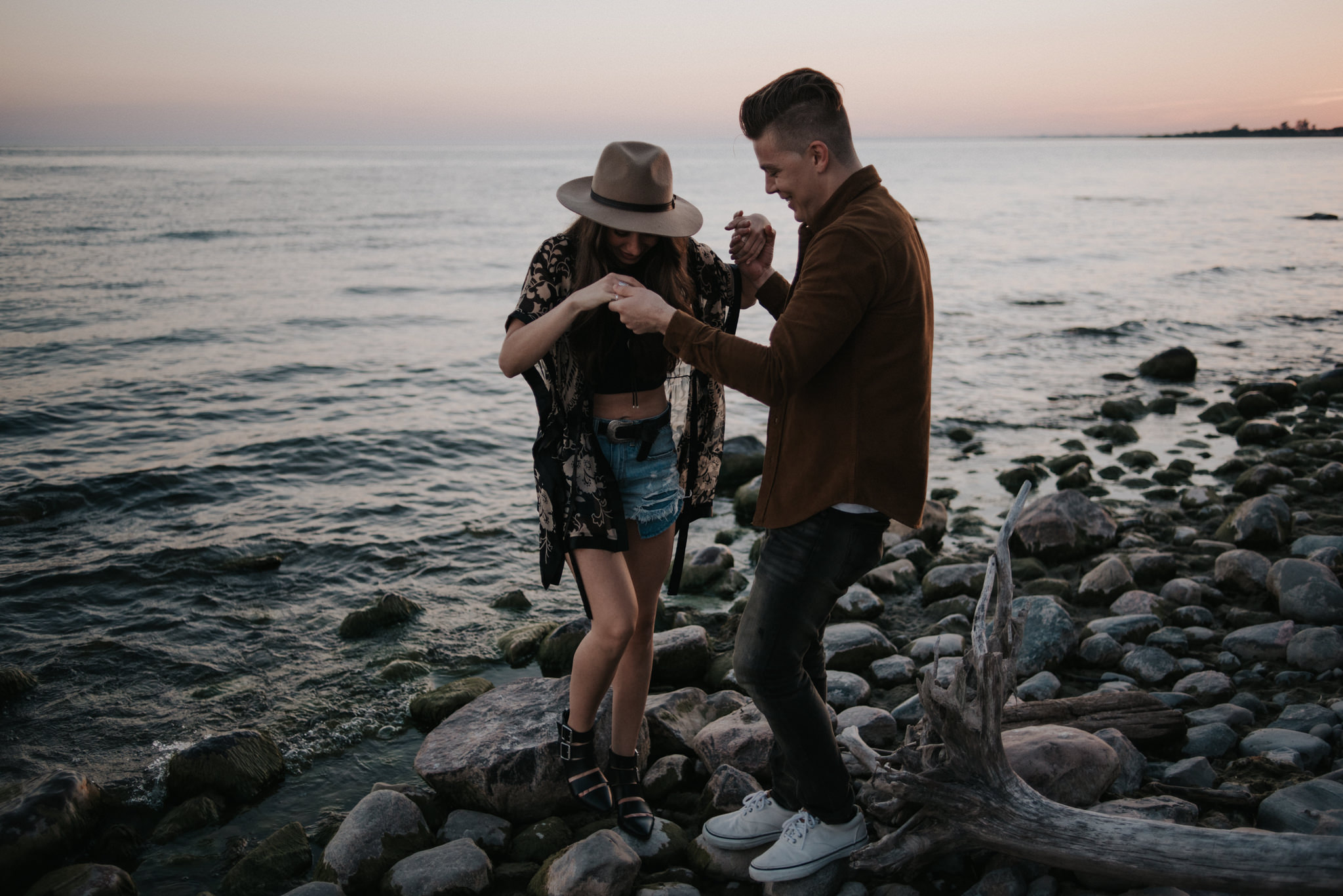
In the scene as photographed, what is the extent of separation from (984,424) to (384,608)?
28.0 feet

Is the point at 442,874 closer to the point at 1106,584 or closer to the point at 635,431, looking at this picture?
the point at 635,431

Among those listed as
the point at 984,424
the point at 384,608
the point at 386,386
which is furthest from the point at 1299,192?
the point at 384,608

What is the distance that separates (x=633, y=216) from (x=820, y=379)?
3.63ft

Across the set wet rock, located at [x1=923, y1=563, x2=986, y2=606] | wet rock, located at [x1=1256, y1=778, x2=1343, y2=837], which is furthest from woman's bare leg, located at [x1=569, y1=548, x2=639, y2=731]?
wet rock, located at [x1=923, y1=563, x2=986, y2=606]

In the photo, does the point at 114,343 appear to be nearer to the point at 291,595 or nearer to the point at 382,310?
the point at 382,310

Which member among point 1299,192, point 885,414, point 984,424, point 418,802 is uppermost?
point 1299,192

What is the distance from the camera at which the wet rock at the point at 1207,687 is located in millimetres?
4836

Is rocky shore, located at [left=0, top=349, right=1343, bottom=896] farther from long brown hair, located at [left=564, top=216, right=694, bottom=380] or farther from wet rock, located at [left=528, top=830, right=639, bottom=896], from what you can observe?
long brown hair, located at [left=564, top=216, right=694, bottom=380]

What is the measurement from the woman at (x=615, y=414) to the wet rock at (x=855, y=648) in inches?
81.1

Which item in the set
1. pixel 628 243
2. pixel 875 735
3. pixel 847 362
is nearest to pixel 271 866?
pixel 875 735

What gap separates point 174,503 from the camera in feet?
30.5

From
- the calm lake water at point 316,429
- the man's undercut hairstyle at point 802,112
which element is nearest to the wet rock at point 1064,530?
the calm lake water at point 316,429

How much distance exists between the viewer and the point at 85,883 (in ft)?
12.7

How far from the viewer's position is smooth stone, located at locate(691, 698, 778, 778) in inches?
176
